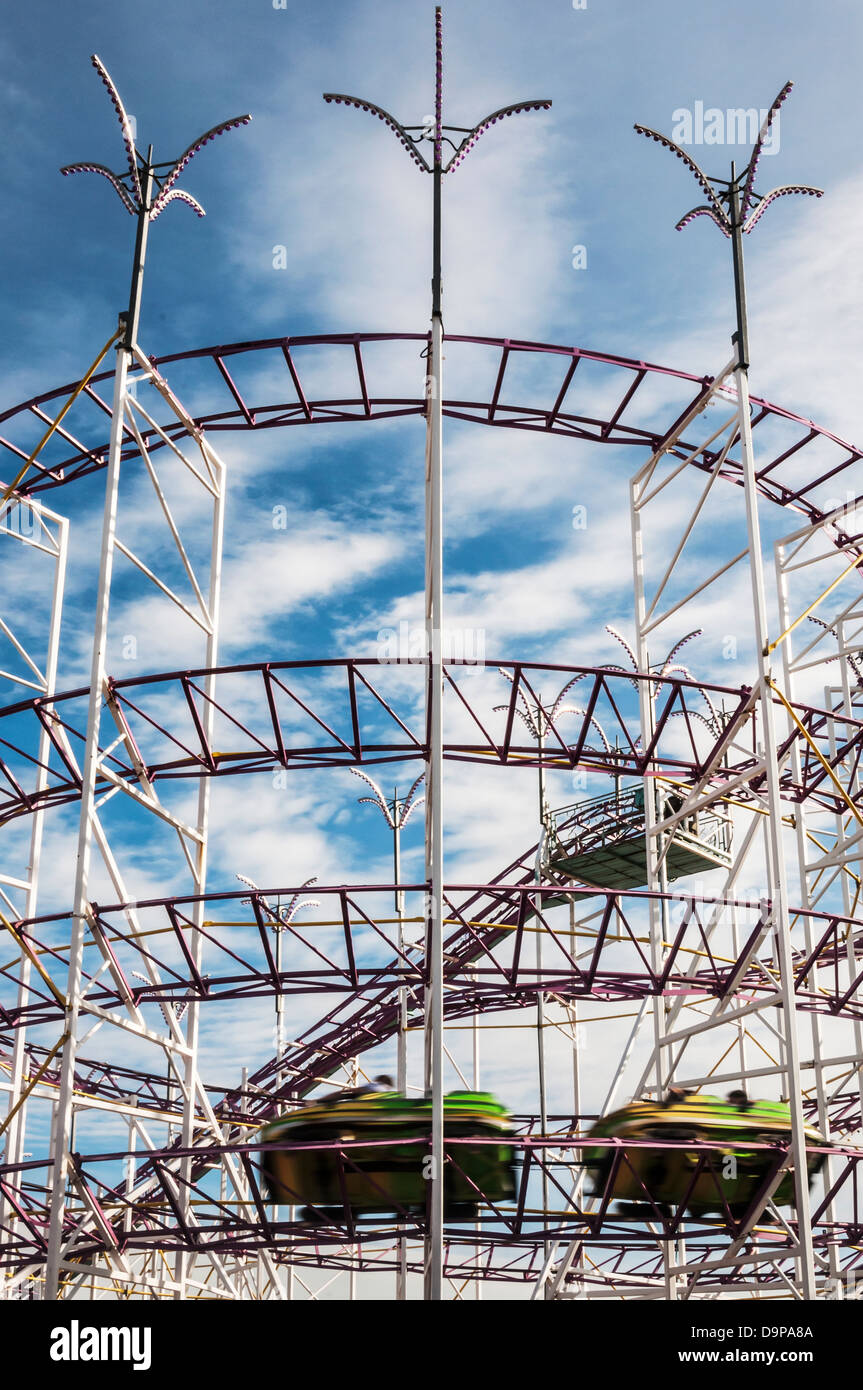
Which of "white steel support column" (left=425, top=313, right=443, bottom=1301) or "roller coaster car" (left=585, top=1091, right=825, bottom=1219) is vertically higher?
"white steel support column" (left=425, top=313, right=443, bottom=1301)

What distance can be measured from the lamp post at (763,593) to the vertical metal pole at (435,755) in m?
3.29

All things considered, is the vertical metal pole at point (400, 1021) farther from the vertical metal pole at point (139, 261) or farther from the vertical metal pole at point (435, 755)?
the vertical metal pole at point (139, 261)

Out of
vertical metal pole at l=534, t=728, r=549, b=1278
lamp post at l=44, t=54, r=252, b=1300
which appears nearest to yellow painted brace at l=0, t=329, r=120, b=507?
lamp post at l=44, t=54, r=252, b=1300

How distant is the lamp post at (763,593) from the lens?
42.5ft

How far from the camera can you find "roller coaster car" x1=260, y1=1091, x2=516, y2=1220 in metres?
12.7

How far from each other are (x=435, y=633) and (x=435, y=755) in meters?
1.42

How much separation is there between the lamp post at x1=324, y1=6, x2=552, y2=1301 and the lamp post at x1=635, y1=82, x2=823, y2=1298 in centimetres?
253

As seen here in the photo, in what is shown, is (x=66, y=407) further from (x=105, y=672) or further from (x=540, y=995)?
(x=540, y=995)

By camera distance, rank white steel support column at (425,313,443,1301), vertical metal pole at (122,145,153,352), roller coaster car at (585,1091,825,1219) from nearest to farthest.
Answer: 1. white steel support column at (425,313,443,1301)
2. roller coaster car at (585,1091,825,1219)
3. vertical metal pole at (122,145,153,352)

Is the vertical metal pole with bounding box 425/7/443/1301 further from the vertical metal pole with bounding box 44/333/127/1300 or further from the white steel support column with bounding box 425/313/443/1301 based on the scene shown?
the vertical metal pole with bounding box 44/333/127/1300

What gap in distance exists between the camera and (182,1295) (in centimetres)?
1488

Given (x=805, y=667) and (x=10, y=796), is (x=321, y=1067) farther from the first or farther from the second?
(x=805, y=667)

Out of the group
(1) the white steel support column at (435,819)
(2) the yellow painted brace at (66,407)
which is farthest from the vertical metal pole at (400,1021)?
(2) the yellow painted brace at (66,407)
